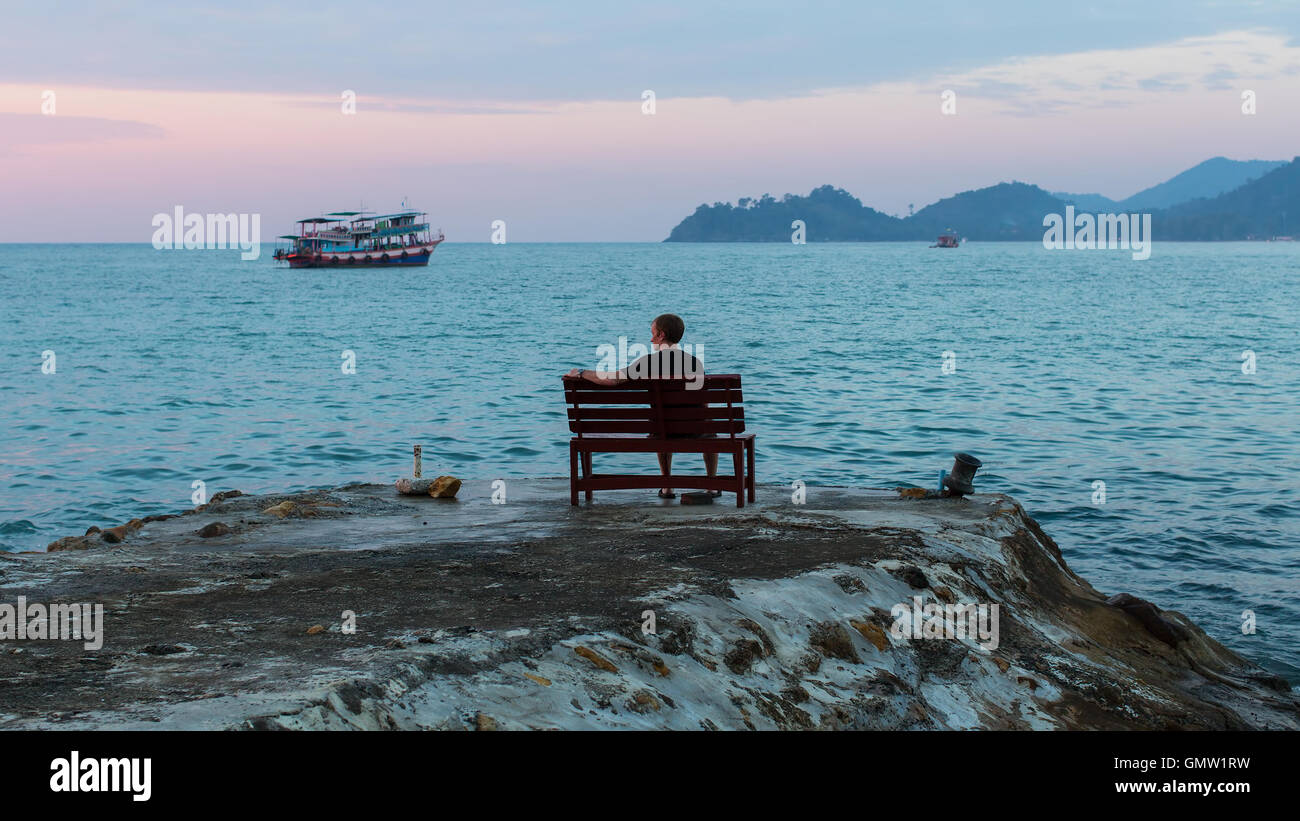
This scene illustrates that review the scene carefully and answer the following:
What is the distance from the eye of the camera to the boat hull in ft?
382

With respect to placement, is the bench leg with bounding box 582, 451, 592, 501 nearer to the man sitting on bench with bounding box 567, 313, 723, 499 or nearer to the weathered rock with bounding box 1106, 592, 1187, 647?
the man sitting on bench with bounding box 567, 313, 723, 499

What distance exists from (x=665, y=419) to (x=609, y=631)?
13.3ft

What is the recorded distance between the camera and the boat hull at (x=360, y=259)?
116438 mm

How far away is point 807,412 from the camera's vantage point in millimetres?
23141

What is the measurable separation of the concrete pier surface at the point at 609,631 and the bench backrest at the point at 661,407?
25.3 inches

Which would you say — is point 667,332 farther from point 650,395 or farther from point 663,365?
point 650,395

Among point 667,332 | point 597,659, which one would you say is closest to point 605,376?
point 667,332

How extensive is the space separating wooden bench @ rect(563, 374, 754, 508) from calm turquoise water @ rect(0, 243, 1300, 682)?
170 inches

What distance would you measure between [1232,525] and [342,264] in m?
113

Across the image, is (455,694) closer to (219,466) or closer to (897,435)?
(219,466)

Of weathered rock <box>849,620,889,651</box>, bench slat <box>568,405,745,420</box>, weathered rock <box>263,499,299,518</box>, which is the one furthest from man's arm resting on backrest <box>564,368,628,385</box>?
weathered rock <box>849,620,889,651</box>

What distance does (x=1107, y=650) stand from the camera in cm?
680
